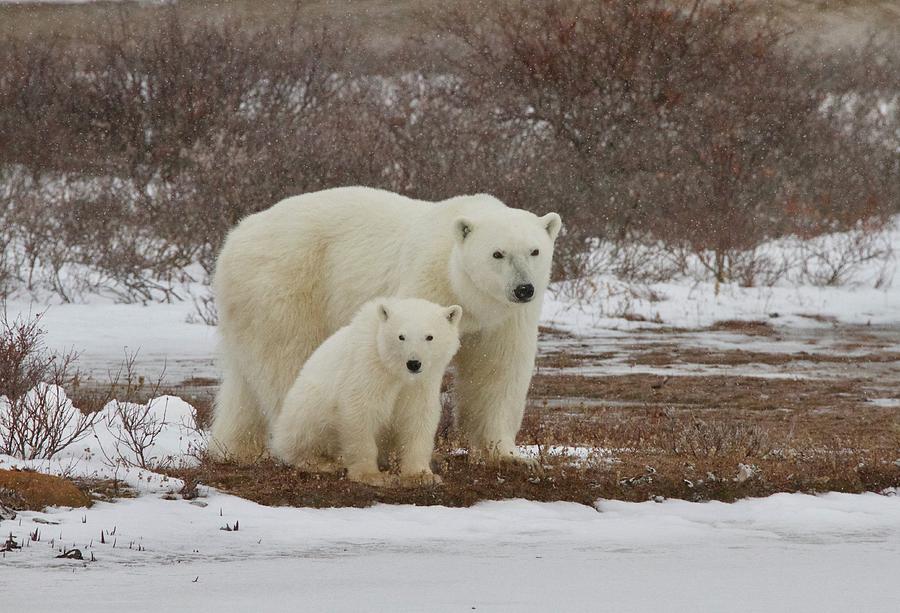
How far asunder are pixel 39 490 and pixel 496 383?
205 cm

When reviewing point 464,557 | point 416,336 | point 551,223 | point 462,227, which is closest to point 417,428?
point 416,336

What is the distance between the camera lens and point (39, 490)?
4633mm

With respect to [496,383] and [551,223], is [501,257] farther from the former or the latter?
[496,383]

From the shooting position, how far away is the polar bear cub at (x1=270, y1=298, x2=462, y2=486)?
509cm

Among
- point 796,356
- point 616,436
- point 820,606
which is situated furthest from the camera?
point 796,356

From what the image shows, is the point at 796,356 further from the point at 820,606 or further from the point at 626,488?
the point at 820,606

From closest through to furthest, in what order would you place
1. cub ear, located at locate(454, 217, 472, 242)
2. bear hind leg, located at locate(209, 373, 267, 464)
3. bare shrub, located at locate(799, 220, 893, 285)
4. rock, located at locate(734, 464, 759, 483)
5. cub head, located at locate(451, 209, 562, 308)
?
1. cub head, located at locate(451, 209, 562, 308)
2. cub ear, located at locate(454, 217, 472, 242)
3. rock, located at locate(734, 464, 759, 483)
4. bear hind leg, located at locate(209, 373, 267, 464)
5. bare shrub, located at locate(799, 220, 893, 285)

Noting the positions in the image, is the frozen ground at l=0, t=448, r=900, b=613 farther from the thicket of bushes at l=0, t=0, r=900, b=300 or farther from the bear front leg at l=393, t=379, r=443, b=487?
the thicket of bushes at l=0, t=0, r=900, b=300

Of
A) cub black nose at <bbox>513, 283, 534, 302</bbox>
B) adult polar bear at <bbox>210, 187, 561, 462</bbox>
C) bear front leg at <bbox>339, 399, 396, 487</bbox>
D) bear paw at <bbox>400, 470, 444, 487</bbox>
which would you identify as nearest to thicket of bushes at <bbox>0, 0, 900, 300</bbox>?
adult polar bear at <bbox>210, 187, 561, 462</bbox>

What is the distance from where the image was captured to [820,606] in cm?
377

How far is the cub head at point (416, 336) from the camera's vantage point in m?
5.03

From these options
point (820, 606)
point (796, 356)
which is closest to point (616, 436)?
point (820, 606)

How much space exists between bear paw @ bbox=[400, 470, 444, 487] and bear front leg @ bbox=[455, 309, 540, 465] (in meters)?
0.57

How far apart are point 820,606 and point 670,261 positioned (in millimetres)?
12911
